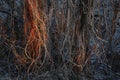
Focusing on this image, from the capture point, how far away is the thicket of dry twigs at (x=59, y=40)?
164 inches

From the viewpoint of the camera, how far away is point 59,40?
14.5 ft

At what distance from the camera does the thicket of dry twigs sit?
13.7 feet

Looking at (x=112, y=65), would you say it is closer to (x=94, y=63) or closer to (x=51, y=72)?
(x=94, y=63)

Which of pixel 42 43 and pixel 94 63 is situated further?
pixel 94 63

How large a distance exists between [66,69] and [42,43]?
43cm

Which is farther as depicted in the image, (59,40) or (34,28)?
(59,40)

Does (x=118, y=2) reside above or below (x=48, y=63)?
above

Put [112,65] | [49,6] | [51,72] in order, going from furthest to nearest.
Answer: [112,65] < [51,72] < [49,6]

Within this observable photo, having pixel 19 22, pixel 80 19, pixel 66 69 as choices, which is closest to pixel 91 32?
pixel 80 19

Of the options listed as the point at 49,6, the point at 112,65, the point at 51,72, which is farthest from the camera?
the point at 112,65

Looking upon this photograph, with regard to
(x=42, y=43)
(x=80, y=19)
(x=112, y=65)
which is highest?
(x=80, y=19)

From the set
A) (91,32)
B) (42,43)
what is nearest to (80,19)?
(91,32)

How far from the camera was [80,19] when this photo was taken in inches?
165

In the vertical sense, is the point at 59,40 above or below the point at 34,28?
below
